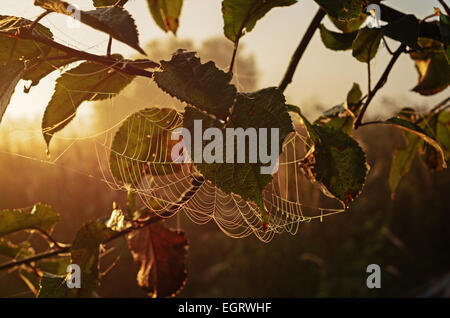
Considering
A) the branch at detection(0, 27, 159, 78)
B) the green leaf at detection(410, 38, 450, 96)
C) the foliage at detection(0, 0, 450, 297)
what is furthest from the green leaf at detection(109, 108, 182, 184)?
the green leaf at detection(410, 38, 450, 96)

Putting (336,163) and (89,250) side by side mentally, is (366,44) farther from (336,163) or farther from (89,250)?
(89,250)

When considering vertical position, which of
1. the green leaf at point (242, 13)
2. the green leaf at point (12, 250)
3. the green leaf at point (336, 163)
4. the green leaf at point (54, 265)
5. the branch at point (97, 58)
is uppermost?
the green leaf at point (242, 13)

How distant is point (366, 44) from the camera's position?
547mm

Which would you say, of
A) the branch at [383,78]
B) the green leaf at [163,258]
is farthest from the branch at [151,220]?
the branch at [383,78]

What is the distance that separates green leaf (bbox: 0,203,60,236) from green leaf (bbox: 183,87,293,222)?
42 centimetres

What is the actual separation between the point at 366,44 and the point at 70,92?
356 millimetres

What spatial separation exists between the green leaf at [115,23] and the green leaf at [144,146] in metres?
0.23

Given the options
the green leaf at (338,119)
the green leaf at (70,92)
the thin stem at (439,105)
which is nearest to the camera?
the green leaf at (70,92)

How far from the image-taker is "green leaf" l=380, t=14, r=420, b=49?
1.56ft

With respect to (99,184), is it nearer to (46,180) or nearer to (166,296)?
(46,180)

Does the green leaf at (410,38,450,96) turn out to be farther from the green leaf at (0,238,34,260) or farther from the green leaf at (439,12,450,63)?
the green leaf at (0,238,34,260)

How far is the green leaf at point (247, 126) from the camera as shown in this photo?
1.21ft

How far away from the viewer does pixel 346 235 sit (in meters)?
4.09

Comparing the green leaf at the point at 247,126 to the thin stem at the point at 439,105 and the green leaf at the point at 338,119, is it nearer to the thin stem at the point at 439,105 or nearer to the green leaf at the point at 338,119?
the green leaf at the point at 338,119
